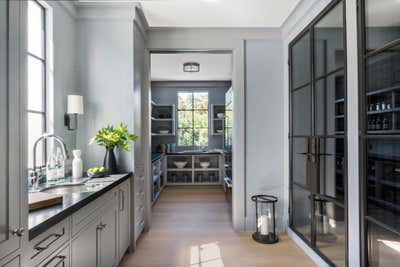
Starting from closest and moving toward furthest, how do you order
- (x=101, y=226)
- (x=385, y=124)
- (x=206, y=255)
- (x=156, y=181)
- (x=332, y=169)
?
(x=385, y=124), (x=101, y=226), (x=332, y=169), (x=206, y=255), (x=156, y=181)

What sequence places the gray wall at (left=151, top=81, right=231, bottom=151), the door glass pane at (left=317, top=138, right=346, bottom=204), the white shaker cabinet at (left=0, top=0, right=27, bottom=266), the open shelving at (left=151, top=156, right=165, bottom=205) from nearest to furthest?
the white shaker cabinet at (left=0, top=0, right=27, bottom=266), the door glass pane at (left=317, top=138, right=346, bottom=204), the open shelving at (left=151, top=156, right=165, bottom=205), the gray wall at (left=151, top=81, right=231, bottom=151)

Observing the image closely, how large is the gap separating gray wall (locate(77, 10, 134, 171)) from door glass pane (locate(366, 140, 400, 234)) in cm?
221

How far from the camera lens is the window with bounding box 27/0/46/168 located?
213cm

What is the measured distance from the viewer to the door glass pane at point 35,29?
2.13 meters

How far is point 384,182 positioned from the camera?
5.21 feet

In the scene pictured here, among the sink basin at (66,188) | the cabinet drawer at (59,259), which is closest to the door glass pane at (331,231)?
the cabinet drawer at (59,259)

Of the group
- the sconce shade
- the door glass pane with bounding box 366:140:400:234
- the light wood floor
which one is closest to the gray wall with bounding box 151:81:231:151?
the light wood floor

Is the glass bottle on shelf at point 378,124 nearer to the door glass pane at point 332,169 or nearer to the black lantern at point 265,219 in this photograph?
the door glass pane at point 332,169

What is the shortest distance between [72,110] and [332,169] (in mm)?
2601

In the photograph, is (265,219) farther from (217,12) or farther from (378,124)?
(217,12)

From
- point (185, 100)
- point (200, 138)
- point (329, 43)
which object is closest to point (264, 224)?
point (329, 43)

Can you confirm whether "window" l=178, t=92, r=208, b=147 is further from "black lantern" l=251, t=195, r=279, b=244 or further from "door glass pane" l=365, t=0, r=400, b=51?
"door glass pane" l=365, t=0, r=400, b=51

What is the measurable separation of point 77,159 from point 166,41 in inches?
77.7

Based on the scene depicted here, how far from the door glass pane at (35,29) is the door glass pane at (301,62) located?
Answer: 2742mm
